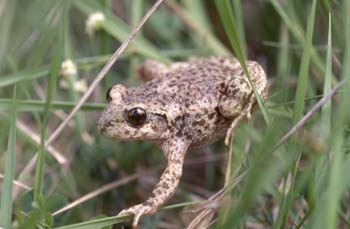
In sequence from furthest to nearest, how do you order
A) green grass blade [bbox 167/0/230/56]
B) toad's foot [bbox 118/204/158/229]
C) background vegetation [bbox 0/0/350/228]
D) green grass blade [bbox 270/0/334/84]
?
green grass blade [bbox 167/0/230/56]
green grass blade [bbox 270/0/334/84]
toad's foot [bbox 118/204/158/229]
background vegetation [bbox 0/0/350/228]

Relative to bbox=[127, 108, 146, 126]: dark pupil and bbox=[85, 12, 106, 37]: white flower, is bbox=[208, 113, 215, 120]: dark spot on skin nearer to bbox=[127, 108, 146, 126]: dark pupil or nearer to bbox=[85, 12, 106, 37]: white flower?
bbox=[127, 108, 146, 126]: dark pupil

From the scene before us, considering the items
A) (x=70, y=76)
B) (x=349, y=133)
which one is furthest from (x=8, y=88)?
(x=349, y=133)

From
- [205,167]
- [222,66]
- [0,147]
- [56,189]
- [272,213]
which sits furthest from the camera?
[205,167]

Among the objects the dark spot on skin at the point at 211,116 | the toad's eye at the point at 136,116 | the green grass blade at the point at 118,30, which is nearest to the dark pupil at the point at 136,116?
the toad's eye at the point at 136,116

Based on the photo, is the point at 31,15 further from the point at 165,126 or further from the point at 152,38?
the point at 152,38

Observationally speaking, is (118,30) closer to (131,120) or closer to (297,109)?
(131,120)

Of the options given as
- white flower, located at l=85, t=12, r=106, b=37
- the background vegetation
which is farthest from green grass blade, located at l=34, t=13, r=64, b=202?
white flower, located at l=85, t=12, r=106, b=37

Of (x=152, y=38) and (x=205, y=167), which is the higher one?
(x=152, y=38)

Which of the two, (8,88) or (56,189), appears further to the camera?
(8,88)

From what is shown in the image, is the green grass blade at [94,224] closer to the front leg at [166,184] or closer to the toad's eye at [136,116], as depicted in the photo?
the front leg at [166,184]
